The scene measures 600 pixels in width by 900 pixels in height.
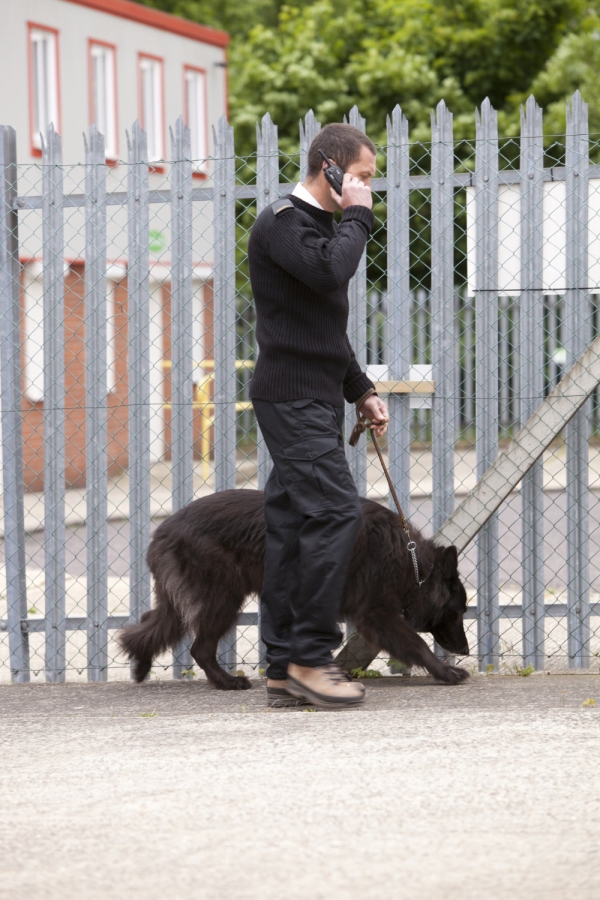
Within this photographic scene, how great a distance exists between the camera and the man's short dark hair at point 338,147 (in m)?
4.68

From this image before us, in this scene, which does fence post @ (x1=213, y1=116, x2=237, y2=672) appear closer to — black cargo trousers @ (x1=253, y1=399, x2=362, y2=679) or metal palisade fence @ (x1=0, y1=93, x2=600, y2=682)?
metal palisade fence @ (x1=0, y1=93, x2=600, y2=682)

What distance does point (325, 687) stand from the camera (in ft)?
15.8

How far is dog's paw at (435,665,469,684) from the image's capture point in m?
5.35

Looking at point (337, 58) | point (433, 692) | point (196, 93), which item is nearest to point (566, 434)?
point (433, 692)

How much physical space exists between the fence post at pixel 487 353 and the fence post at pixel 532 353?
126mm

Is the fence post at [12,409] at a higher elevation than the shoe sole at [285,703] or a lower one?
higher

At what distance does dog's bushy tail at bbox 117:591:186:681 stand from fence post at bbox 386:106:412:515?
1.19 metres

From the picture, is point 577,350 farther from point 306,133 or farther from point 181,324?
point 181,324

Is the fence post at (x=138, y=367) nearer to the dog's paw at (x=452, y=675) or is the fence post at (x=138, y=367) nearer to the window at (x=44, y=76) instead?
the dog's paw at (x=452, y=675)

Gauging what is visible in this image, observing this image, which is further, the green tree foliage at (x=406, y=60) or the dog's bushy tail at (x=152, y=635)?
the green tree foliage at (x=406, y=60)

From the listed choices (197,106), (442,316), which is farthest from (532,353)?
(197,106)

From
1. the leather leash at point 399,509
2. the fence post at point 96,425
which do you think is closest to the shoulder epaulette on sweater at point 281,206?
the leather leash at point 399,509

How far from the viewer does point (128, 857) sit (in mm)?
3209

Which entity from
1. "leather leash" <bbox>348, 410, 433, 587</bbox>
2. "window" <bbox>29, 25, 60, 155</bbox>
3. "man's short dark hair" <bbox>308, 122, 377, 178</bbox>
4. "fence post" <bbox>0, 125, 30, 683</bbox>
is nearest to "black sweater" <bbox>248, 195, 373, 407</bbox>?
"man's short dark hair" <bbox>308, 122, 377, 178</bbox>
